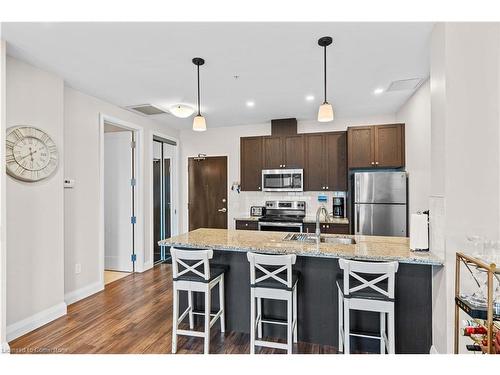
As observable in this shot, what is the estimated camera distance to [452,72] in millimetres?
1845

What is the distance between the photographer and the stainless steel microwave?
472 centimetres

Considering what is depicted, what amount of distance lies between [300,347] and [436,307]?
1128mm

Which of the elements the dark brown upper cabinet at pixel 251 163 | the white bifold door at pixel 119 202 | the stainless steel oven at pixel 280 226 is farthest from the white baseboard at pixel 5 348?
the dark brown upper cabinet at pixel 251 163

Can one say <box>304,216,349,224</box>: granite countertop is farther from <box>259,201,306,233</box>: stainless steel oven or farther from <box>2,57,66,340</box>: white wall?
<box>2,57,66,340</box>: white wall

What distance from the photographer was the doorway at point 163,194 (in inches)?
204

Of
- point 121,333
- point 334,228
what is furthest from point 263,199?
point 121,333

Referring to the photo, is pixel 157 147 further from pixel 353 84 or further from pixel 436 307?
pixel 436 307

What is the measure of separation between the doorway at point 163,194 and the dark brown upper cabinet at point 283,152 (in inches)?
79.1

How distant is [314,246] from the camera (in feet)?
7.72

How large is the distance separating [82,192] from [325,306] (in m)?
3.20

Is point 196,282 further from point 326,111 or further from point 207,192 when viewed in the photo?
point 207,192

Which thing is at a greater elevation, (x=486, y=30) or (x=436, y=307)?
(x=486, y=30)
